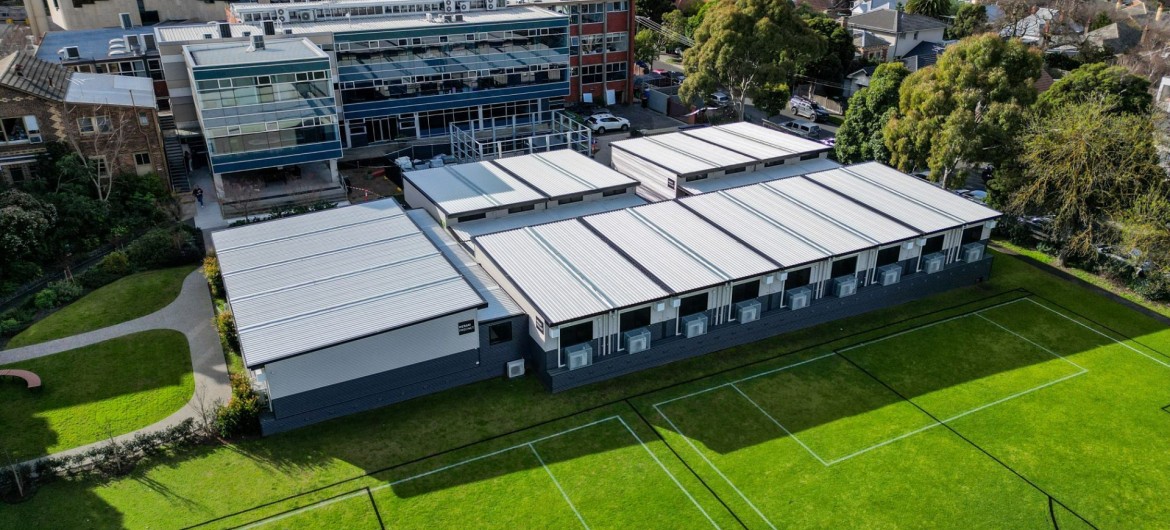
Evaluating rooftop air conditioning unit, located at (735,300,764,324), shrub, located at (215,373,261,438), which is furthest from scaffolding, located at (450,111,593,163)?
shrub, located at (215,373,261,438)

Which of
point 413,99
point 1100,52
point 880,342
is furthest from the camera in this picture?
point 1100,52

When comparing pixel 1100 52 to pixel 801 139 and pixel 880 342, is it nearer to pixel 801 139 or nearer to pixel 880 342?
pixel 801 139

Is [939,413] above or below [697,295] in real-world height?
below

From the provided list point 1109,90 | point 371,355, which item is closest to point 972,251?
point 1109,90

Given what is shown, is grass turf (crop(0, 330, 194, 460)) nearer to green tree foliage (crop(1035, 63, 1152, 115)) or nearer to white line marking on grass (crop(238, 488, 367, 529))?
white line marking on grass (crop(238, 488, 367, 529))

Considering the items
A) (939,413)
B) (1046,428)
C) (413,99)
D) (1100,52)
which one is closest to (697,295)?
(939,413)

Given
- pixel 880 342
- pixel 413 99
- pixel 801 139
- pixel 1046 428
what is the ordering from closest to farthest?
pixel 1046 428 < pixel 880 342 < pixel 801 139 < pixel 413 99
